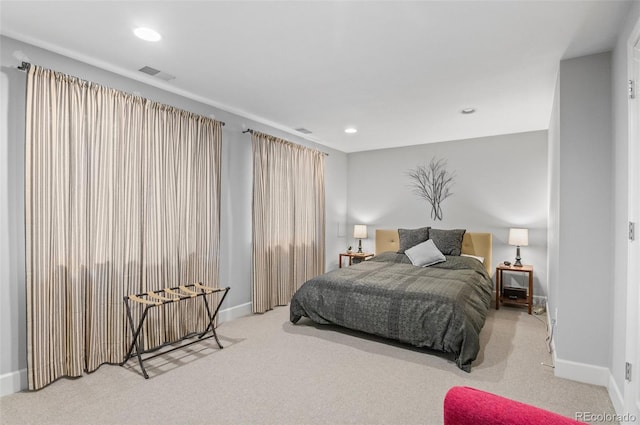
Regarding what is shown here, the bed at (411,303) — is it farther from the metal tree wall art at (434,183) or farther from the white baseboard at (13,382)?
the white baseboard at (13,382)

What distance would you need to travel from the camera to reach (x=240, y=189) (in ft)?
13.7

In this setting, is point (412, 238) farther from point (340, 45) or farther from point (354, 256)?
point (340, 45)

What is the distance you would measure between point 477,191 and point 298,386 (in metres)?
4.15

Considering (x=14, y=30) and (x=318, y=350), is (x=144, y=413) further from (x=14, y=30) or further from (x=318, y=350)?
(x=14, y=30)

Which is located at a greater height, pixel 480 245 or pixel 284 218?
pixel 284 218

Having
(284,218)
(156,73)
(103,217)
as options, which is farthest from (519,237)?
(103,217)

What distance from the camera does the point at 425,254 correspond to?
4574 mm

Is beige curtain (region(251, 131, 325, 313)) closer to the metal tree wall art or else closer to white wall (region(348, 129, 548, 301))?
white wall (region(348, 129, 548, 301))

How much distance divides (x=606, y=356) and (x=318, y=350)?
2.22 m

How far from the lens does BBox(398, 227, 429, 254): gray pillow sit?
5.07 metres

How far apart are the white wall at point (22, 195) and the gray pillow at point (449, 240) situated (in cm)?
275

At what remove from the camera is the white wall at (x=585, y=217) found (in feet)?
7.91

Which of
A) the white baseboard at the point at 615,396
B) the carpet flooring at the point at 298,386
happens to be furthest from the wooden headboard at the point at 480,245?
the white baseboard at the point at 615,396

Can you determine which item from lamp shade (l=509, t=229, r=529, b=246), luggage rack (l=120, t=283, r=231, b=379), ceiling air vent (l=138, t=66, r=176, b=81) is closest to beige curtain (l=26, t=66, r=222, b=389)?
luggage rack (l=120, t=283, r=231, b=379)
